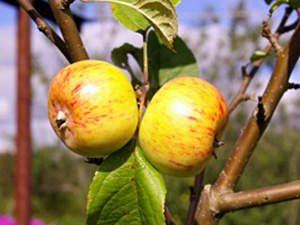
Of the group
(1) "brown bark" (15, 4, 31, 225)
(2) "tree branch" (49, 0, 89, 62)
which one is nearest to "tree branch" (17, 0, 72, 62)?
(2) "tree branch" (49, 0, 89, 62)

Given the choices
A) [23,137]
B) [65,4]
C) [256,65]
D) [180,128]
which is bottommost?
[23,137]

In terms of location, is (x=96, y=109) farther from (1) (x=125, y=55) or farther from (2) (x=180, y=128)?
(1) (x=125, y=55)

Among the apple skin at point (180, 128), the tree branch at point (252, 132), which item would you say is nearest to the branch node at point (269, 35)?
the tree branch at point (252, 132)

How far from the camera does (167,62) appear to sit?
0.68m

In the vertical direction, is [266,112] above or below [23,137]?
above

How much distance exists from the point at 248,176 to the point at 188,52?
14.0ft

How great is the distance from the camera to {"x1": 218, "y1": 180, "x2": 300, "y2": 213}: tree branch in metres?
0.53

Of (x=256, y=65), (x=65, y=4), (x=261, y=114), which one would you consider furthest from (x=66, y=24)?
(x=256, y=65)

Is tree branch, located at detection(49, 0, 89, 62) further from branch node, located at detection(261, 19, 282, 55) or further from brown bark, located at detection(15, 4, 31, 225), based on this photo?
brown bark, located at detection(15, 4, 31, 225)

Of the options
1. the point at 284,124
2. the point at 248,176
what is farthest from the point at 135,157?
the point at 284,124

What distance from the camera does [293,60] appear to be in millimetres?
588

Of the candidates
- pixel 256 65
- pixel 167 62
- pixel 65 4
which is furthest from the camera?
pixel 256 65

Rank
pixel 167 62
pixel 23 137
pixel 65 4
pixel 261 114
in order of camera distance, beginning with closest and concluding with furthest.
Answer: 1. pixel 65 4
2. pixel 261 114
3. pixel 167 62
4. pixel 23 137

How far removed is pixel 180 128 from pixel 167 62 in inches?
9.0
